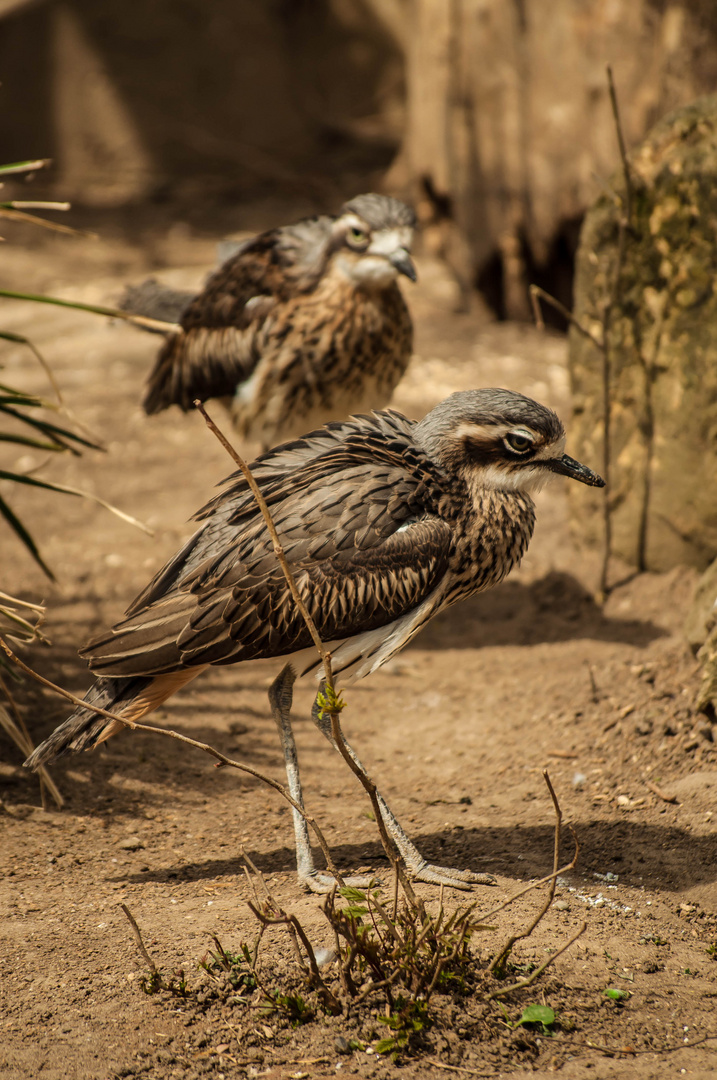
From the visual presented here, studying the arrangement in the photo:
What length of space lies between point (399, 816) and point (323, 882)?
66 centimetres

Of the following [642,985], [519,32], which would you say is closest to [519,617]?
[642,985]

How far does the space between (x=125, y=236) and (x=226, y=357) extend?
6659 millimetres

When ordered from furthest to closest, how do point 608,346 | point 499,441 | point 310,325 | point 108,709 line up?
1. point 310,325
2. point 608,346
3. point 499,441
4. point 108,709

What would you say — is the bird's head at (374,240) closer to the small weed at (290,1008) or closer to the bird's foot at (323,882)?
the bird's foot at (323,882)

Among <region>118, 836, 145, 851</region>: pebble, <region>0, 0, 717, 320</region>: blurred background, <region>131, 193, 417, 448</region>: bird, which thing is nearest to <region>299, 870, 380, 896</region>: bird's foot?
<region>118, 836, 145, 851</region>: pebble

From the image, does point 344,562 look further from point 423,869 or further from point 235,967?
point 235,967

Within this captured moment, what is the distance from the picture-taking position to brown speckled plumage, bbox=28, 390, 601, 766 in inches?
140

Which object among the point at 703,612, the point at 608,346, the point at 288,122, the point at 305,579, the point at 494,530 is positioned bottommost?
the point at 703,612

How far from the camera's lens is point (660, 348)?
205 inches

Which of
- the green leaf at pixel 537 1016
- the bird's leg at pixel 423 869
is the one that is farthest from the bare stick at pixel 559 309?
the green leaf at pixel 537 1016

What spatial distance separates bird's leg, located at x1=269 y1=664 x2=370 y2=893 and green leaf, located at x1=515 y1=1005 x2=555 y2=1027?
746 mm

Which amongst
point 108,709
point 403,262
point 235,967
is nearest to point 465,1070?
point 235,967

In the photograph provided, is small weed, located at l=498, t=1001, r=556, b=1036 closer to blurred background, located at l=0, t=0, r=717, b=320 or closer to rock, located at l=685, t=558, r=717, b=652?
rock, located at l=685, t=558, r=717, b=652

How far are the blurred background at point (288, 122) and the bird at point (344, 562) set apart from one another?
5.04 meters
